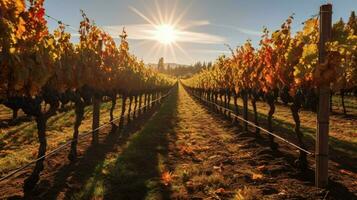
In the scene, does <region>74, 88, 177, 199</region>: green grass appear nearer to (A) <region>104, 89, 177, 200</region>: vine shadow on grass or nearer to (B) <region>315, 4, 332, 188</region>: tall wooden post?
(A) <region>104, 89, 177, 200</region>: vine shadow on grass

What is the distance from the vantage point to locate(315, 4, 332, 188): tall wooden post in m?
7.29

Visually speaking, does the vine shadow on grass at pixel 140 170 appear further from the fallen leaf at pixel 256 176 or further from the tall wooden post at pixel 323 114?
the tall wooden post at pixel 323 114

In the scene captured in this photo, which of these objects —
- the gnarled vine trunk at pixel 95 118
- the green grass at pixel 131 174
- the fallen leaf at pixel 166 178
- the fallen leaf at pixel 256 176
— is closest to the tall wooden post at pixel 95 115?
the gnarled vine trunk at pixel 95 118

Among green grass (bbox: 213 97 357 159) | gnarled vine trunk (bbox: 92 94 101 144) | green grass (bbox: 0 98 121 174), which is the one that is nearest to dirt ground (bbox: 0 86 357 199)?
gnarled vine trunk (bbox: 92 94 101 144)

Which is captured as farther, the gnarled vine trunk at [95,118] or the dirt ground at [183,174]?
the gnarled vine trunk at [95,118]

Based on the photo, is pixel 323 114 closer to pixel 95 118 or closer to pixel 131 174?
pixel 131 174

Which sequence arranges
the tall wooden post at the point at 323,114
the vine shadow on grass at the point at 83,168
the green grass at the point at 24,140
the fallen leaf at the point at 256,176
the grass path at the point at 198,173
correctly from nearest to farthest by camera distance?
→ the tall wooden post at the point at 323,114, the grass path at the point at 198,173, the vine shadow on grass at the point at 83,168, the fallen leaf at the point at 256,176, the green grass at the point at 24,140

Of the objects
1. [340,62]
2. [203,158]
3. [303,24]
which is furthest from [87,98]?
[340,62]

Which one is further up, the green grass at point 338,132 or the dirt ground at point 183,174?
the green grass at point 338,132

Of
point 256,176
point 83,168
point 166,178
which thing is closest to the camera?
point 256,176

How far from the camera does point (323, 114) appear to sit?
7277 millimetres

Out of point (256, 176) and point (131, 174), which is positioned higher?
point (256, 176)

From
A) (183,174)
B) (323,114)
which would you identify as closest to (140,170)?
(183,174)

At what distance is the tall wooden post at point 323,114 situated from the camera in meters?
7.29
